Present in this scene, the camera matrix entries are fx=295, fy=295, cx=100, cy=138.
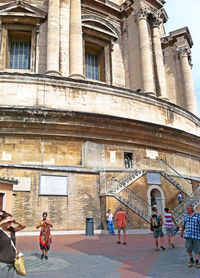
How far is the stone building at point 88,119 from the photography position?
43.2 feet

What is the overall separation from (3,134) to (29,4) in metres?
11.3

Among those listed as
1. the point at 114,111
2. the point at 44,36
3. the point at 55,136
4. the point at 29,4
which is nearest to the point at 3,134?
the point at 55,136

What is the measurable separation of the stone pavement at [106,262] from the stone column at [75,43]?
11.8 meters

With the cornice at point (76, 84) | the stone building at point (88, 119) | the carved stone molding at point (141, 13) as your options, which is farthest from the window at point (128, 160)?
the carved stone molding at point (141, 13)

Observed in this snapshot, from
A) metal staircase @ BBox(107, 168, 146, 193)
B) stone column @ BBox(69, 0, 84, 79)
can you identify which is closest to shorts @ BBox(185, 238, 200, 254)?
metal staircase @ BBox(107, 168, 146, 193)

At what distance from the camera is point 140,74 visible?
2198 centimetres

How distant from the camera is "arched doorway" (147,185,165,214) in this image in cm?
1488

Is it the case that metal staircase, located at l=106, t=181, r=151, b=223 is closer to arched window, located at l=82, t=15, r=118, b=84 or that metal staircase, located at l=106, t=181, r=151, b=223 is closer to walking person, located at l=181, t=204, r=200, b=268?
walking person, located at l=181, t=204, r=200, b=268

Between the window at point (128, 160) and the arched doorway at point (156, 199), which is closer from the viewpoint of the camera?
the arched doorway at point (156, 199)

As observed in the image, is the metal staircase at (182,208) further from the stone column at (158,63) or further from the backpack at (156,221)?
the stone column at (158,63)

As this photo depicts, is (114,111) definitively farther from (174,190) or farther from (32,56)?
(32,56)

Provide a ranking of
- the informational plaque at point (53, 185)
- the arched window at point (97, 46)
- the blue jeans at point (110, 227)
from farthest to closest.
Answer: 1. the arched window at point (97, 46)
2. the informational plaque at point (53, 185)
3. the blue jeans at point (110, 227)

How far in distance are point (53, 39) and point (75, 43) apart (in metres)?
1.43

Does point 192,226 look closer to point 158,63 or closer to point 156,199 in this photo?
point 156,199
